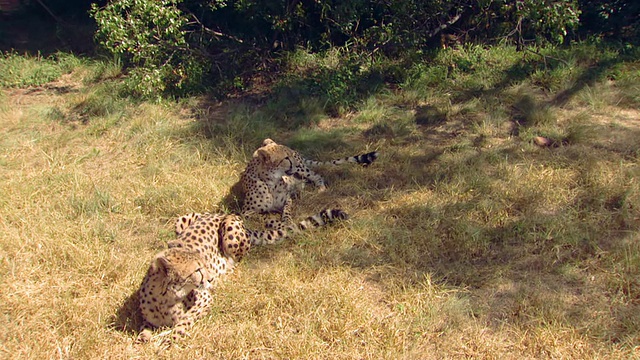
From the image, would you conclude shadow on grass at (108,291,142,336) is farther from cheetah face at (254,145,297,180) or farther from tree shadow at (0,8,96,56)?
tree shadow at (0,8,96,56)

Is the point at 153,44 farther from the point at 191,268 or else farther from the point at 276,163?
the point at 191,268

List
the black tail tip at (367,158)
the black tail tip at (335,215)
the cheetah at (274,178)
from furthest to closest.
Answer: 1. the black tail tip at (367,158)
2. the cheetah at (274,178)
3. the black tail tip at (335,215)

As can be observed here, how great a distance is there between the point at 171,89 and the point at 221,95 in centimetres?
63

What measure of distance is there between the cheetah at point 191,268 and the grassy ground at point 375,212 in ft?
Result: 0.35

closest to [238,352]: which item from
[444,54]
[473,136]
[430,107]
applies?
[473,136]

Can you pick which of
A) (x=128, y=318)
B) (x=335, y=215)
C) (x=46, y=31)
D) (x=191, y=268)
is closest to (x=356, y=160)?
(x=335, y=215)

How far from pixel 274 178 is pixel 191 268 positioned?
1752 millimetres

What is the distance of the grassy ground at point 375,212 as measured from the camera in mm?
3467

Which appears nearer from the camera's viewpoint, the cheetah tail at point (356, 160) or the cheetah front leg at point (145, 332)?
the cheetah front leg at point (145, 332)

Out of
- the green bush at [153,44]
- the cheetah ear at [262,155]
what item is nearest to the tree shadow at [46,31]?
the green bush at [153,44]

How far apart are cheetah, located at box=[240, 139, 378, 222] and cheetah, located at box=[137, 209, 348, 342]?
0.59m

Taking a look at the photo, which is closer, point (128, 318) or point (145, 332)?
point (145, 332)

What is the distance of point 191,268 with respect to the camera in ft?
11.9

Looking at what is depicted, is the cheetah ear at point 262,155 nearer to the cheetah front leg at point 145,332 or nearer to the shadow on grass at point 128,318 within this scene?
the shadow on grass at point 128,318
